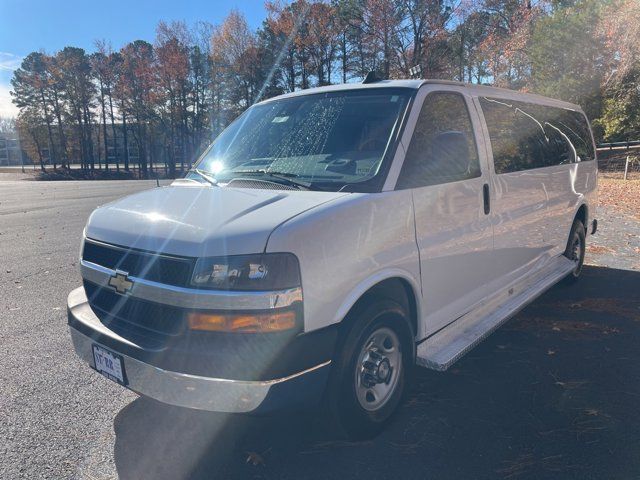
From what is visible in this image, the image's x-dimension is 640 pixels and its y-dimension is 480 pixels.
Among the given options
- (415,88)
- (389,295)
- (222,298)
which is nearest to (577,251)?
(415,88)

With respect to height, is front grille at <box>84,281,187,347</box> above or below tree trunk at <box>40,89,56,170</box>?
below

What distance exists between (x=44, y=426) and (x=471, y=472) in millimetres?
2642

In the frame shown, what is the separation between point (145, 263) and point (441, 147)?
6.48 feet

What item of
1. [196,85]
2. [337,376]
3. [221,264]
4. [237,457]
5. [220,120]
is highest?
[196,85]

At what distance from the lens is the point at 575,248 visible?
6168 millimetres

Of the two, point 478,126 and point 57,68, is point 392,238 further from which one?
point 57,68

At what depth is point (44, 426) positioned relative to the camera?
3186 mm

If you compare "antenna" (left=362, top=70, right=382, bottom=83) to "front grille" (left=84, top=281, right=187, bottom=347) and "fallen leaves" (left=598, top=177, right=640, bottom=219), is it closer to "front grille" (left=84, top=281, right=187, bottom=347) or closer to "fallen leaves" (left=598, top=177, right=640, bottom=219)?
"front grille" (left=84, top=281, right=187, bottom=347)

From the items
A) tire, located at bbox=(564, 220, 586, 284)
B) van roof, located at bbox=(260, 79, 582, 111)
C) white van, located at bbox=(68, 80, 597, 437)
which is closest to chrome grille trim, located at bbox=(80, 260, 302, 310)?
white van, located at bbox=(68, 80, 597, 437)

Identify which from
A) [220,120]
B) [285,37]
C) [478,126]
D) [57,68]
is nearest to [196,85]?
[220,120]

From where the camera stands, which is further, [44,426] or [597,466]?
[44,426]

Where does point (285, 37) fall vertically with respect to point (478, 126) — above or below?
above

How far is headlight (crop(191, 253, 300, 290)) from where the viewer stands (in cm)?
232

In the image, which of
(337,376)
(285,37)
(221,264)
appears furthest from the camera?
(285,37)
